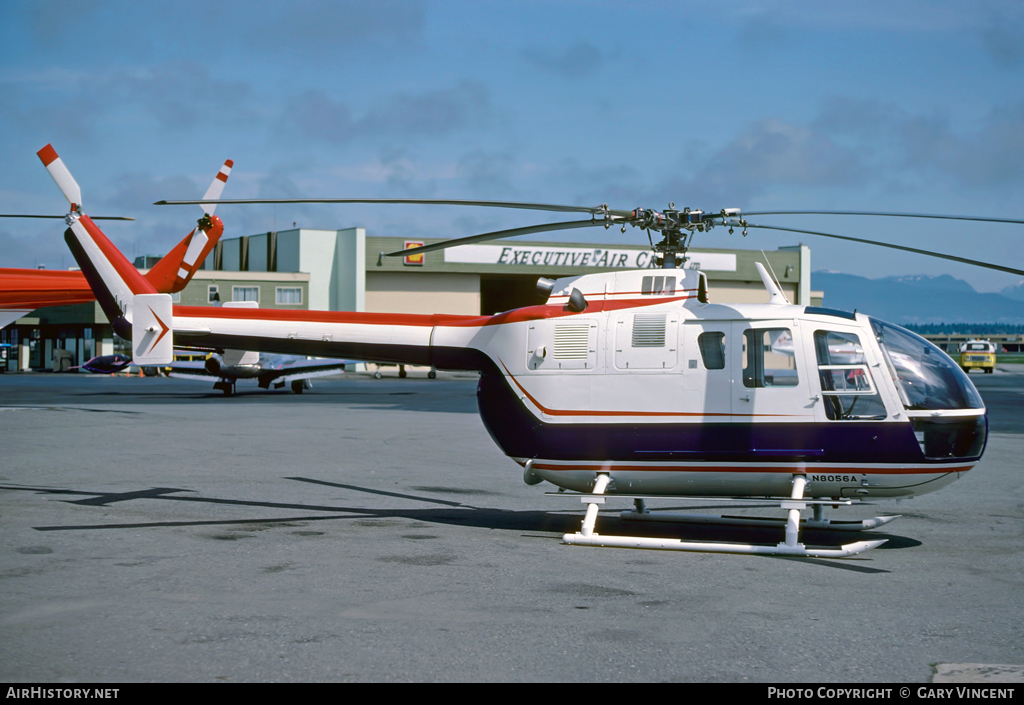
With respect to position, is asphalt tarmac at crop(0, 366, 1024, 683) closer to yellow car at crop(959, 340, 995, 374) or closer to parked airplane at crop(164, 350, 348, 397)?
parked airplane at crop(164, 350, 348, 397)

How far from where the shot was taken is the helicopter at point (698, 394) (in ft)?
31.6

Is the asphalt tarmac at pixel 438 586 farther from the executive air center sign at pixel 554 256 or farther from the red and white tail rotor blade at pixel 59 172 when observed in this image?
the executive air center sign at pixel 554 256

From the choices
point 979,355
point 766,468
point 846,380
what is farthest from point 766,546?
point 979,355

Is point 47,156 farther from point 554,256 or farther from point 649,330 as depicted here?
point 554,256

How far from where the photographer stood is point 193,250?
16.0 meters

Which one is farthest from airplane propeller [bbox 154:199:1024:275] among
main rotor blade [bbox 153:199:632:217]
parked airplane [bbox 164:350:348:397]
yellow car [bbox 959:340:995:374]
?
yellow car [bbox 959:340:995:374]

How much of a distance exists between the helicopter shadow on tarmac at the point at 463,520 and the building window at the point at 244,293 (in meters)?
55.0

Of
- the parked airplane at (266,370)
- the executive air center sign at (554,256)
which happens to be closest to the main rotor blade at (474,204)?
the parked airplane at (266,370)

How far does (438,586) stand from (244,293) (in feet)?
206

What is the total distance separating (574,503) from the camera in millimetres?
13188

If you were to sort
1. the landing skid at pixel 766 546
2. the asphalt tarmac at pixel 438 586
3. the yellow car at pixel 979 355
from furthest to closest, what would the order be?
1. the yellow car at pixel 979 355
2. the landing skid at pixel 766 546
3. the asphalt tarmac at pixel 438 586
